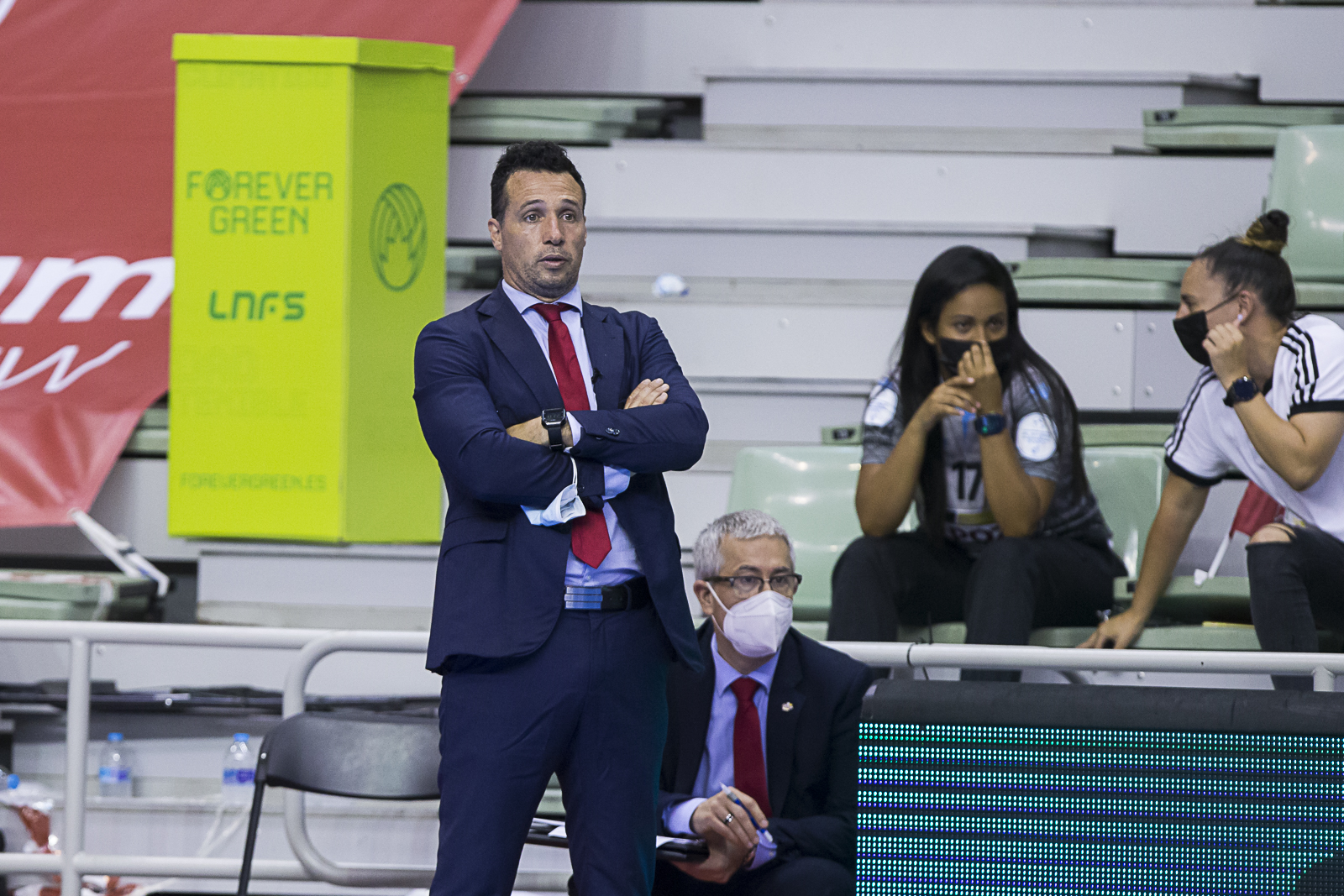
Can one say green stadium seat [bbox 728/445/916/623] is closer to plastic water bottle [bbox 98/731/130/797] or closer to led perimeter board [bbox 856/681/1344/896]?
plastic water bottle [bbox 98/731/130/797]

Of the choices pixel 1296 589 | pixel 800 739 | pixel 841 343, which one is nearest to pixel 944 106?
pixel 841 343

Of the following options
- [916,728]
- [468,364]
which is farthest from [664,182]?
[916,728]

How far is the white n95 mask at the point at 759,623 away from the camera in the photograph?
2.97m

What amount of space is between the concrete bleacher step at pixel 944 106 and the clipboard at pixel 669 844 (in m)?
2.99

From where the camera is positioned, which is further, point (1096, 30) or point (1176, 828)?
point (1096, 30)

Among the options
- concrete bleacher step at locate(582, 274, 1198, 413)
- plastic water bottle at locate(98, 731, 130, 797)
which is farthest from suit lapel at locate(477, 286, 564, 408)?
concrete bleacher step at locate(582, 274, 1198, 413)

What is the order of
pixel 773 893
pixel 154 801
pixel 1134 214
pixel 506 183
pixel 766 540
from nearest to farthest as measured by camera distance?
pixel 506 183, pixel 773 893, pixel 766 540, pixel 154 801, pixel 1134 214

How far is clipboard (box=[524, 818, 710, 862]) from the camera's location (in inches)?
103

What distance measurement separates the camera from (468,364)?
2.47 metres

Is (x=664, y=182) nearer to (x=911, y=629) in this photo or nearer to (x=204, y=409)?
(x=204, y=409)

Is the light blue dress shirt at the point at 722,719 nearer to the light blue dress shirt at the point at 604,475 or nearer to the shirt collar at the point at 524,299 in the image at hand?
the light blue dress shirt at the point at 604,475

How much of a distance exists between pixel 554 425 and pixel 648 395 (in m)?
0.19

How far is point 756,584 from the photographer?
303cm

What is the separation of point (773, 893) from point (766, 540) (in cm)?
63
